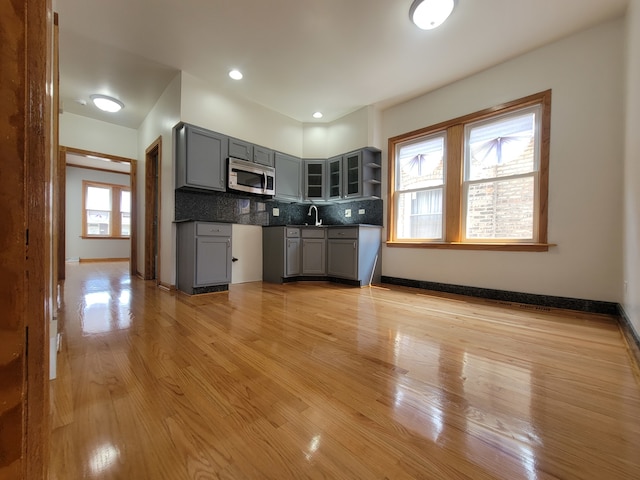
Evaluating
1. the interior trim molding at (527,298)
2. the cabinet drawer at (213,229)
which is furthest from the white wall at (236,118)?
the interior trim molding at (527,298)

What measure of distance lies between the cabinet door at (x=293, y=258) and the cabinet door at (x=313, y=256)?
0.10m

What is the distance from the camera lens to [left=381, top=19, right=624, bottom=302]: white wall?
7.41ft

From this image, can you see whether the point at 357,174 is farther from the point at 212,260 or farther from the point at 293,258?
the point at 212,260

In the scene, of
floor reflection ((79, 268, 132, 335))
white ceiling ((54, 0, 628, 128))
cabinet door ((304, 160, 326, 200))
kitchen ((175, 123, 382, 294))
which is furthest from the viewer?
cabinet door ((304, 160, 326, 200))

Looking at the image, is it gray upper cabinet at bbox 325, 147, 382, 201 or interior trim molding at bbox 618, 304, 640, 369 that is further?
gray upper cabinet at bbox 325, 147, 382, 201

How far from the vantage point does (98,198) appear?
7191 millimetres

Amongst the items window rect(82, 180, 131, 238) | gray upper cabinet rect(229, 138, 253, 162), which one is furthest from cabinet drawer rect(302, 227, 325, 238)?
window rect(82, 180, 131, 238)

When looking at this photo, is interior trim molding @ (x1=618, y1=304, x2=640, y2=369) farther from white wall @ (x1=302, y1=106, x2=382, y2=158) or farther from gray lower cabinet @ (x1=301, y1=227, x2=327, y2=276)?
white wall @ (x1=302, y1=106, x2=382, y2=158)

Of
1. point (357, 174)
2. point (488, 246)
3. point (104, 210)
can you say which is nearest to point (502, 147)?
point (488, 246)

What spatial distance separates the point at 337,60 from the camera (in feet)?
9.35

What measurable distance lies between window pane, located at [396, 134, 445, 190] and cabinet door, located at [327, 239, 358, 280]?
1.19m

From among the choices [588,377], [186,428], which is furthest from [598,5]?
[186,428]

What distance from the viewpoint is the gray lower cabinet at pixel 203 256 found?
2.85m

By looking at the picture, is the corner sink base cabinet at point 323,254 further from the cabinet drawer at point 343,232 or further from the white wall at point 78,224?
the white wall at point 78,224
